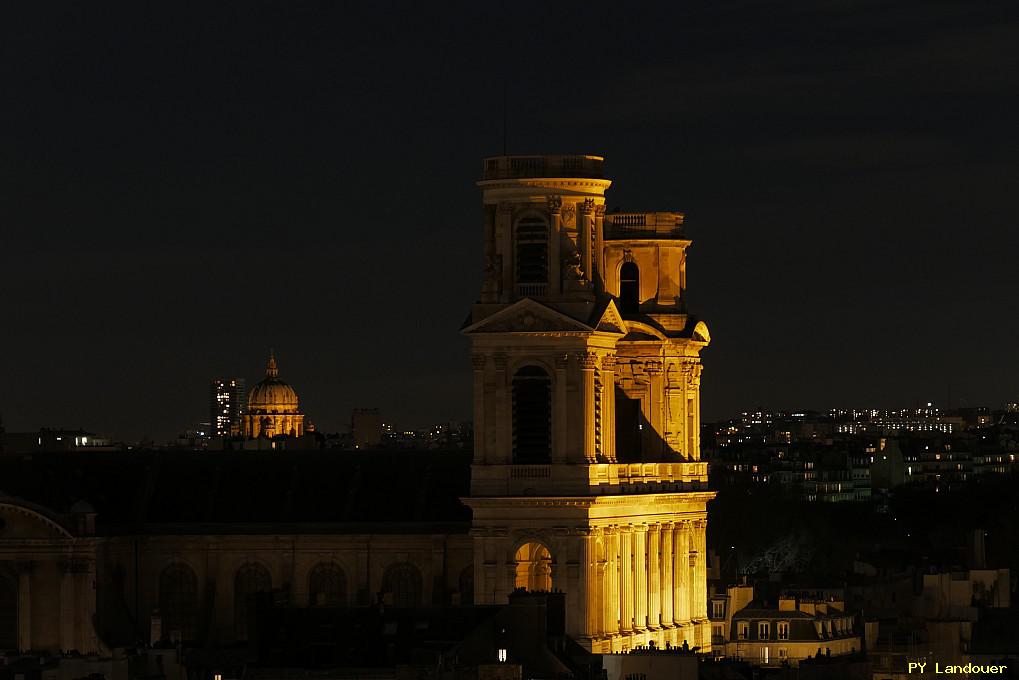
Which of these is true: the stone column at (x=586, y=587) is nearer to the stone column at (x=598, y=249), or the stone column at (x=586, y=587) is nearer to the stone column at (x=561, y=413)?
the stone column at (x=561, y=413)

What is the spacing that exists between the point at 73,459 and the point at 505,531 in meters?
22.0

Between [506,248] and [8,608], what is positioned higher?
[506,248]

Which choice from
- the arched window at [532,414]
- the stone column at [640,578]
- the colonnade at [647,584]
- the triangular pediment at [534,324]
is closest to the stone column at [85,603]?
the arched window at [532,414]

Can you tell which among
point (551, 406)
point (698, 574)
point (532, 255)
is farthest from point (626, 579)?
point (532, 255)

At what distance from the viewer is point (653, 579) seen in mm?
144625

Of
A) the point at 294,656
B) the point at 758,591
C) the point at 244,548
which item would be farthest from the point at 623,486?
the point at 758,591

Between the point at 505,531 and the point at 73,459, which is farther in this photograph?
the point at 73,459

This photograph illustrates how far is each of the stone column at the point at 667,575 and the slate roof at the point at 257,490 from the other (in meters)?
7.53

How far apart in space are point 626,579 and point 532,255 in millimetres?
11811

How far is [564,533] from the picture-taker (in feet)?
441

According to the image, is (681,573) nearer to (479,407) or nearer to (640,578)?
(640,578)

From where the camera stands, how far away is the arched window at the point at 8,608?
457 feet

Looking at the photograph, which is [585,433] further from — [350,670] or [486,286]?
[350,670]

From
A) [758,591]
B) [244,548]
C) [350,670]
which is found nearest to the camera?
[350,670]
